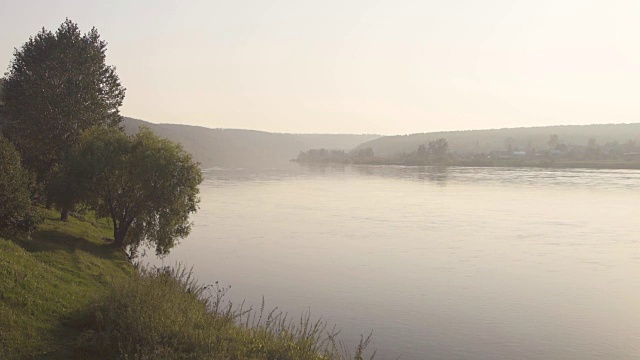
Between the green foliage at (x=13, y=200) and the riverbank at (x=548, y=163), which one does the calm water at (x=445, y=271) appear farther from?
the riverbank at (x=548, y=163)

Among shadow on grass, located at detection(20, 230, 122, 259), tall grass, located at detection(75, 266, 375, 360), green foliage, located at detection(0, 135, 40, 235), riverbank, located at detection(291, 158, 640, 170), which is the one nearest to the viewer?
tall grass, located at detection(75, 266, 375, 360)

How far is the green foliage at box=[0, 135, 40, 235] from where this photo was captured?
76.3 ft

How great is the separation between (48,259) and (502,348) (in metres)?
19.5

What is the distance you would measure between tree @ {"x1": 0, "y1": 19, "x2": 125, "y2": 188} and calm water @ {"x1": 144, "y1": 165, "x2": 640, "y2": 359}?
11.1 metres

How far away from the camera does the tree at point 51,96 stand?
35.2 meters

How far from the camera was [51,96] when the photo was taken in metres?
35.6

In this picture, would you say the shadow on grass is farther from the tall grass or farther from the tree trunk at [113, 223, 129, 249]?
the tall grass

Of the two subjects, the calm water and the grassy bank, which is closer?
the grassy bank

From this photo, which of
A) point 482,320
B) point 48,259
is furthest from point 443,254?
point 48,259

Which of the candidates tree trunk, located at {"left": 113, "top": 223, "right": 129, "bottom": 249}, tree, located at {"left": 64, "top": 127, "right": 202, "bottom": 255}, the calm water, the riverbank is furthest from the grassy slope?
the riverbank

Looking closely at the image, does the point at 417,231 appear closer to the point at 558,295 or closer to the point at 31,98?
the point at 558,295

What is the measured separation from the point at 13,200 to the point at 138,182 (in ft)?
22.8

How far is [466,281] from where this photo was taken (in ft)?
98.0

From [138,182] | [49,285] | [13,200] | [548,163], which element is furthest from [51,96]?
[548,163]
